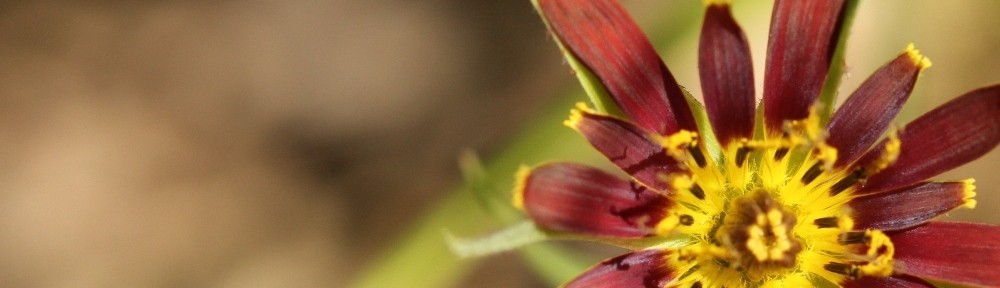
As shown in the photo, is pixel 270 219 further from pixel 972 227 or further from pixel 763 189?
pixel 972 227

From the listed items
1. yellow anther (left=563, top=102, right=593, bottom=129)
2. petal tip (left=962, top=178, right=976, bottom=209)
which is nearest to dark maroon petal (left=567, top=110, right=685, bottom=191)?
yellow anther (left=563, top=102, right=593, bottom=129)

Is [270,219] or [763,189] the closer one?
[763,189]

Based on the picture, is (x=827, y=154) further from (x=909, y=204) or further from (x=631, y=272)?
(x=631, y=272)

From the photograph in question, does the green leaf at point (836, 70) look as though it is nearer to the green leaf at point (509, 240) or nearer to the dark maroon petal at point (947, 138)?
the dark maroon petal at point (947, 138)

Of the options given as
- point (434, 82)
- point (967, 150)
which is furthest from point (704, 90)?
point (434, 82)

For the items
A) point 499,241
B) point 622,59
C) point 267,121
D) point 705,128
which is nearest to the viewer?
point 499,241

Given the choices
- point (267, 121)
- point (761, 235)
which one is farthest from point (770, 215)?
point (267, 121)

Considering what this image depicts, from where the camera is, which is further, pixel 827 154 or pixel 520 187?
pixel 827 154
